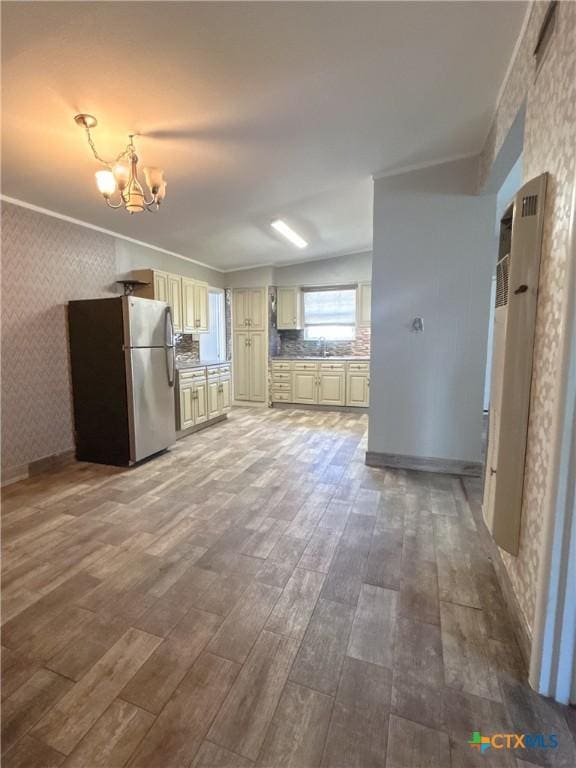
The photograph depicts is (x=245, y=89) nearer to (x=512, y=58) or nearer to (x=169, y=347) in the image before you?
(x=512, y=58)

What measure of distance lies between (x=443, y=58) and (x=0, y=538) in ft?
12.7

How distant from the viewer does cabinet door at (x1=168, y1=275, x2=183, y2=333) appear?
4.76 m

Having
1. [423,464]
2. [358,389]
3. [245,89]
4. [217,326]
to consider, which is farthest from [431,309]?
[217,326]

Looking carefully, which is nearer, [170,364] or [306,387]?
[170,364]

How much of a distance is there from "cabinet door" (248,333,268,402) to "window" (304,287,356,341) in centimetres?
88

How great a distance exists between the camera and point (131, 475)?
3285mm

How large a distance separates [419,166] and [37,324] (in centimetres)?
381

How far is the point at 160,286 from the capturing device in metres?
4.56

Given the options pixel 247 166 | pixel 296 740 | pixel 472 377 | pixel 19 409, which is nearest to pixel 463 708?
pixel 296 740

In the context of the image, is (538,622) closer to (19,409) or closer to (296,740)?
(296,740)

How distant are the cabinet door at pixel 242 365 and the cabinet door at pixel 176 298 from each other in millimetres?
1766

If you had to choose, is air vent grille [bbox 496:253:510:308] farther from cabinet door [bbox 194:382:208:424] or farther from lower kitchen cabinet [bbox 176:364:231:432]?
cabinet door [bbox 194:382:208:424]

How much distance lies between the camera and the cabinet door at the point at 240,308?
6555 millimetres

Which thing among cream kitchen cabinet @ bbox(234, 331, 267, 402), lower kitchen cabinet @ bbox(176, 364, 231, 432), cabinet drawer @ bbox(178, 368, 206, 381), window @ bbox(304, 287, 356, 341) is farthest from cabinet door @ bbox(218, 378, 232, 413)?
window @ bbox(304, 287, 356, 341)
